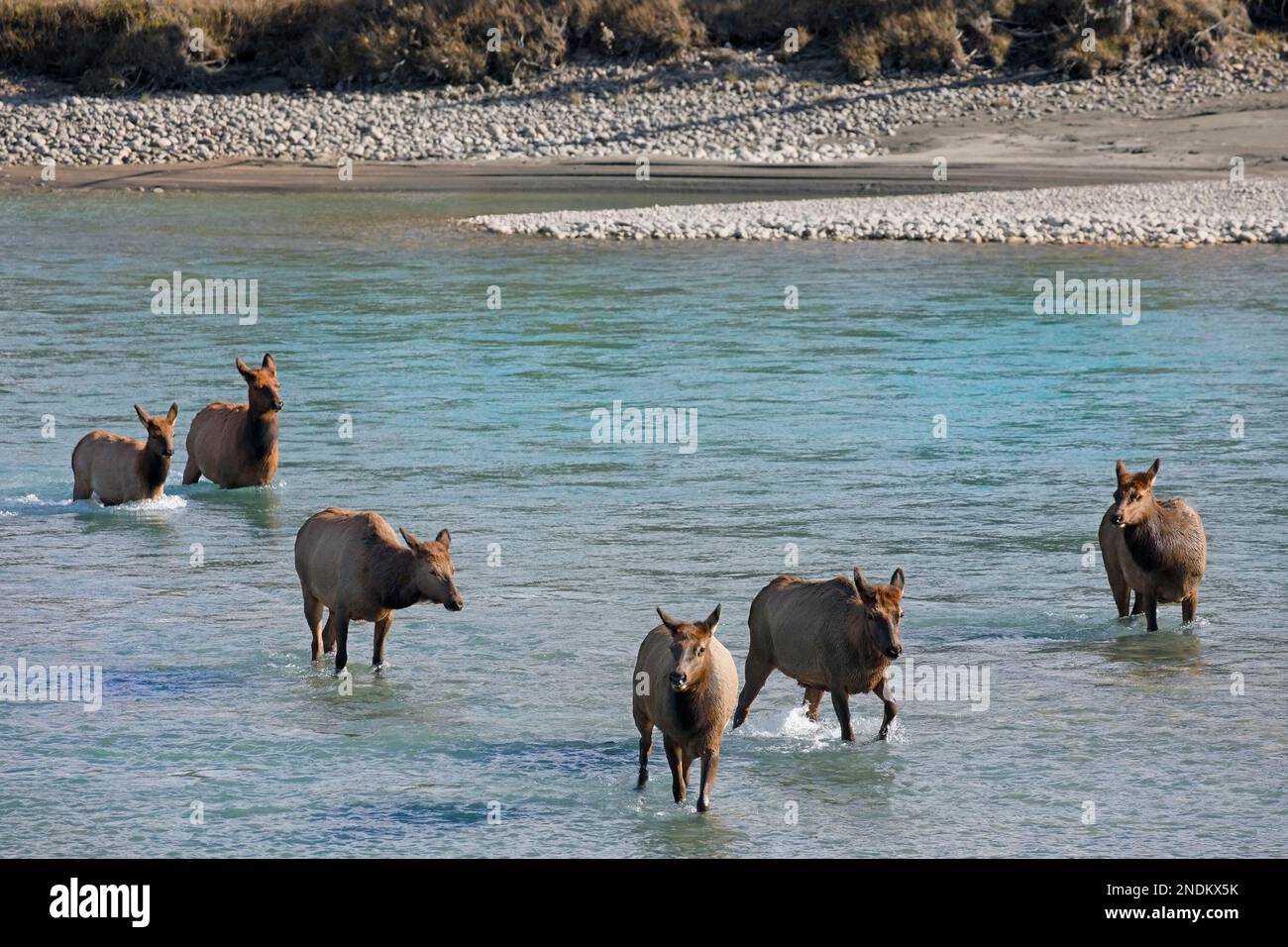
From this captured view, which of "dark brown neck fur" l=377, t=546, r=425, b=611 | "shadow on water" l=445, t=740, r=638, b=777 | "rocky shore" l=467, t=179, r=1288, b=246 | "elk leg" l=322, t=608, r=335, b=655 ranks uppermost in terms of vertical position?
"rocky shore" l=467, t=179, r=1288, b=246

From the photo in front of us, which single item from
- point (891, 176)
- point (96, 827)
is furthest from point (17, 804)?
point (891, 176)

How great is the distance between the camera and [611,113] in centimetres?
4906

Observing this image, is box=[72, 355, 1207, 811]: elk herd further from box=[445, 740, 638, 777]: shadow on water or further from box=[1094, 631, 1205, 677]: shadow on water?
box=[445, 740, 638, 777]: shadow on water

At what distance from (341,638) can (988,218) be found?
27690 millimetres

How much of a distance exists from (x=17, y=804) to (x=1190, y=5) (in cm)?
4437

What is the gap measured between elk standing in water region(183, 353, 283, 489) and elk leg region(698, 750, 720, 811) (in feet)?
27.4

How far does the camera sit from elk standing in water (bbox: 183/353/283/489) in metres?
17.6

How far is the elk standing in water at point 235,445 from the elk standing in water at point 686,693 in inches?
322

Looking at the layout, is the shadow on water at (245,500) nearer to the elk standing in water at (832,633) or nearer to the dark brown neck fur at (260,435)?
the dark brown neck fur at (260,435)

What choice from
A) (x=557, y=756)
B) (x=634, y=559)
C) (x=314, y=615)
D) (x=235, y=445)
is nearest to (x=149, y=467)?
(x=235, y=445)

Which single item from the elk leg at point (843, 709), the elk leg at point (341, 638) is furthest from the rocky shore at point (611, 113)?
the elk leg at point (843, 709)

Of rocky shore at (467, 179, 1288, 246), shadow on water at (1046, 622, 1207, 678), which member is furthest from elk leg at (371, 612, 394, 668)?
rocky shore at (467, 179, 1288, 246)

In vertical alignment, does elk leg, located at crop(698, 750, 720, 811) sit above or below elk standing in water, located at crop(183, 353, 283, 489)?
below

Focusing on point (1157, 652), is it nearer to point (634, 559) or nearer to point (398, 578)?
point (634, 559)
